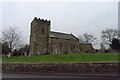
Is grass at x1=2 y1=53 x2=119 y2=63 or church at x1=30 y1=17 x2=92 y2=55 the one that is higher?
church at x1=30 y1=17 x2=92 y2=55

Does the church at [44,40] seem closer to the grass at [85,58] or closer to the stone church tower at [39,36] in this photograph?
the stone church tower at [39,36]

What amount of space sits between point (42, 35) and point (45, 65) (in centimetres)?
3279

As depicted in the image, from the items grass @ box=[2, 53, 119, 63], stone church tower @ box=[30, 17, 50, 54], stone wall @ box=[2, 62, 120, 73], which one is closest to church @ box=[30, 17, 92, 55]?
stone church tower @ box=[30, 17, 50, 54]

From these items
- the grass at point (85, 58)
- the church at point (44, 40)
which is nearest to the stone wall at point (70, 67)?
the grass at point (85, 58)

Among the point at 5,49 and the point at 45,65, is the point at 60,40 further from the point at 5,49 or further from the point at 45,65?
the point at 45,65

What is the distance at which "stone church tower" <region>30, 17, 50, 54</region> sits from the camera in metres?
47.9

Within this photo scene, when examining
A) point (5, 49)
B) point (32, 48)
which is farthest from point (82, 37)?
point (5, 49)

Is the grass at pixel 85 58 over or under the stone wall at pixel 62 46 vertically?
under

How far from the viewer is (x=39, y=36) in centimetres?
4919

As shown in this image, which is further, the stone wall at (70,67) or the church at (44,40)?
the church at (44,40)

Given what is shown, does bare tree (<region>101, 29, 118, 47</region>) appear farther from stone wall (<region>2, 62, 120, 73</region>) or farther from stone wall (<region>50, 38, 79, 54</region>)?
stone wall (<region>2, 62, 120, 73</region>)

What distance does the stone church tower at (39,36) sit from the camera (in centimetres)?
4794

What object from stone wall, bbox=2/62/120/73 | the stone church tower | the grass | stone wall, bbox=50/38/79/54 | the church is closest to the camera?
stone wall, bbox=2/62/120/73

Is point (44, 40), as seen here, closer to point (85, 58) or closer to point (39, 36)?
point (39, 36)
